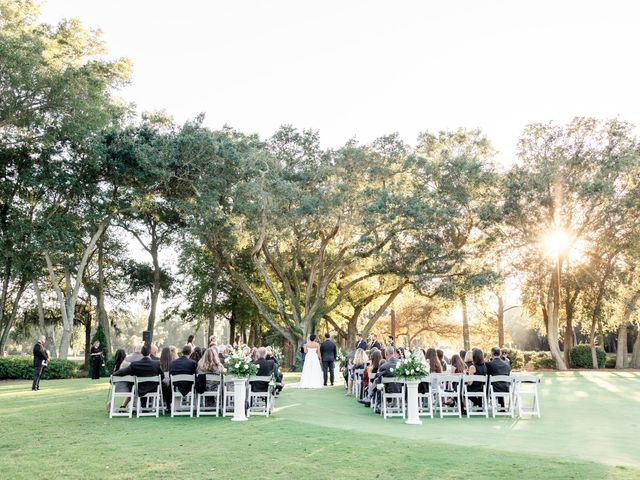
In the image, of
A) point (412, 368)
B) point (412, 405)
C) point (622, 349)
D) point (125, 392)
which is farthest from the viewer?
point (622, 349)

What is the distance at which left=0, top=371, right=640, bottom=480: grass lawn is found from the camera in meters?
6.59

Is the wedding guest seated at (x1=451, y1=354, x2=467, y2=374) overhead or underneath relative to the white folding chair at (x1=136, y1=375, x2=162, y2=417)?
overhead

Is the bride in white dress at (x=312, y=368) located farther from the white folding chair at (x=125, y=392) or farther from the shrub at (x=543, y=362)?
the shrub at (x=543, y=362)

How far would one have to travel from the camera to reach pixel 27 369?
2642cm

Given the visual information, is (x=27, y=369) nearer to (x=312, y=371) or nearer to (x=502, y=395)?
(x=312, y=371)

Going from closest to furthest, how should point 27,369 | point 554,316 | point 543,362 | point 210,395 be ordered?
point 210,395, point 27,369, point 554,316, point 543,362

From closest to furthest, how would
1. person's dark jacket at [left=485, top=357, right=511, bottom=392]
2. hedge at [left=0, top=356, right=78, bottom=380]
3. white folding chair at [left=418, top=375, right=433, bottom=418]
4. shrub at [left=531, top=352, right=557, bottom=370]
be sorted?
white folding chair at [left=418, top=375, right=433, bottom=418] < person's dark jacket at [left=485, top=357, right=511, bottom=392] < hedge at [left=0, top=356, right=78, bottom=380] < shrub at [left=531, top=352, right=557, bottom=370]

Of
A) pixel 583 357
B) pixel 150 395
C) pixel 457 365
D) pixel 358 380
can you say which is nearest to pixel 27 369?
pixel 150 395

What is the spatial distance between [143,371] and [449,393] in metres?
6.69

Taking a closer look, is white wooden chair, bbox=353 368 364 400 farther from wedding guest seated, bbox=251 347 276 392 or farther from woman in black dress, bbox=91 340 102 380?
woman in black dress, bbox=91 340 102 380

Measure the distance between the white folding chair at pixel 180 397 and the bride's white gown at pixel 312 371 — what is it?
22.6 ft

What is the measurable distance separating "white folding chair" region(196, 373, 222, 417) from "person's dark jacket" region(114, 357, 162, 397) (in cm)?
105

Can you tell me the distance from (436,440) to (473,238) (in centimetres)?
2602

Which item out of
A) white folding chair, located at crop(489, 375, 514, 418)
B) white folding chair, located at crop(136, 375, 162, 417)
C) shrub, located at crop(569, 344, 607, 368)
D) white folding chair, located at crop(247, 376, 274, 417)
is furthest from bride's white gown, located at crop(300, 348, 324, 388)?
shrub, located at crop(569, 344, 607, 368)
